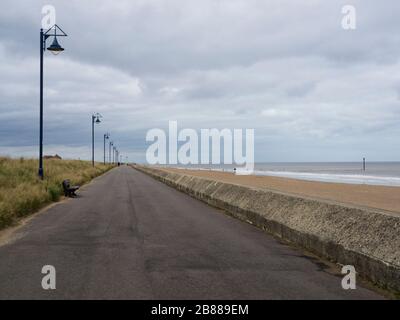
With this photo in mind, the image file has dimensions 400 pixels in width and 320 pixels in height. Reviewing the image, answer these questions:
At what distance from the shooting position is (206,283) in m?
6.70

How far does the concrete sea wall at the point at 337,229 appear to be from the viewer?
22.1 ft

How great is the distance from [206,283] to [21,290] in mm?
2499

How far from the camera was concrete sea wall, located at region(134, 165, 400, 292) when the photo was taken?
6734 mm

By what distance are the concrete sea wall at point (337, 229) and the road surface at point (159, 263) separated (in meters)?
0.36

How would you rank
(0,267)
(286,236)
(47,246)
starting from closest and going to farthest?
1. (0,267)
2. (47,246)
3. (286,236)

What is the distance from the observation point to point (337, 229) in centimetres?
840

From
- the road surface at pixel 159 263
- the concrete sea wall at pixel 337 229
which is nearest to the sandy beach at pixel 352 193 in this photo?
the concrete sea wall at pixel 337 229

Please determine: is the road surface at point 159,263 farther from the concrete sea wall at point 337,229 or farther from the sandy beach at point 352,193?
the sandy beach at point 352,193

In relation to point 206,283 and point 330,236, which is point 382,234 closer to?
point 330,236

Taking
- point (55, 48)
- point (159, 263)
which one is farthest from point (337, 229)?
point (55, 48)

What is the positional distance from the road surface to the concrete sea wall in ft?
1.20

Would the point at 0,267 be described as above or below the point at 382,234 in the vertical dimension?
below

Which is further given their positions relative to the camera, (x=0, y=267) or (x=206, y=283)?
(x=0, y=267)
